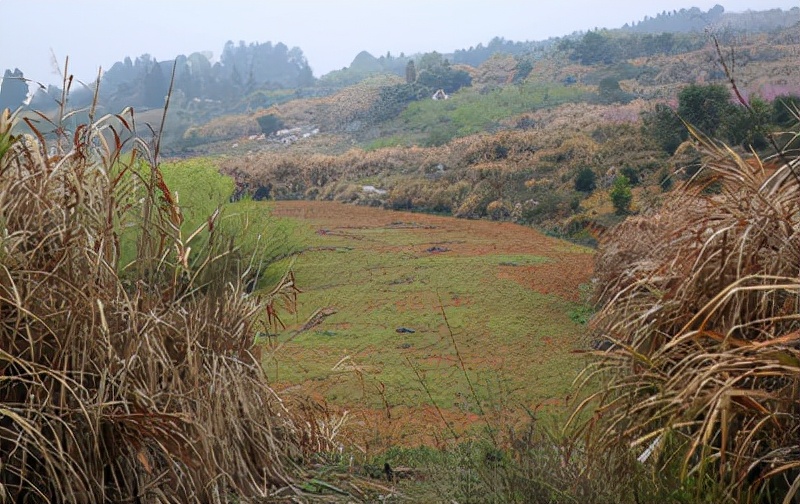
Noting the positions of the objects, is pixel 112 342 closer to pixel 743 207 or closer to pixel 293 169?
pixel 743 207

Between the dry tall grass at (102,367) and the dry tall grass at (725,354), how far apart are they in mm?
1351

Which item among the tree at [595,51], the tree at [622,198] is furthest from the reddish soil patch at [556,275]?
the tree at [595,51]

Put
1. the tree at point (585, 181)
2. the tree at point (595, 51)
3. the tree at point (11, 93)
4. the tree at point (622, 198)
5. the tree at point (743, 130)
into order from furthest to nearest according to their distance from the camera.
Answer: the tree at point (595, 51) < the tree at point (585, 181) < the tree at point (622, 198) < the tree at point (743, 130) < the tree at point (11, 93)

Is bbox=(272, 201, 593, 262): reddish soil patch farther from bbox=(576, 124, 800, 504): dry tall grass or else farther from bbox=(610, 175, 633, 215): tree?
bbox=(576, 124, 800, 504): dry tall grass

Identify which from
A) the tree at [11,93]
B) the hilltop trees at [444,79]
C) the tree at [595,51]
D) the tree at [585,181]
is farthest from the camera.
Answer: the tree at [595,51]

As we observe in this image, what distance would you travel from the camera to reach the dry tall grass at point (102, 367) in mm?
2395

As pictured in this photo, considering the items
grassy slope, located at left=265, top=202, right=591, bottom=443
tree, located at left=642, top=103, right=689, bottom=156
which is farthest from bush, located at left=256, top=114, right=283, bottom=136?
grassy slope, located at left=265, top=202, right=591, bottom=443

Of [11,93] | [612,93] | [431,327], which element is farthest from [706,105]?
[612,93]

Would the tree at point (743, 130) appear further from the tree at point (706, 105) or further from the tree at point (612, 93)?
the tree at point (612, 93)

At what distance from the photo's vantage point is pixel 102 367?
8.42 feet

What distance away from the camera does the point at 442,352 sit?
22.3ft

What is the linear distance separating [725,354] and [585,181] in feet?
45.3

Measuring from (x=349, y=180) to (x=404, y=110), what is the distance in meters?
17.5

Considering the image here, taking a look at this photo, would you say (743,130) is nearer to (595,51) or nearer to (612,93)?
(612,93)
